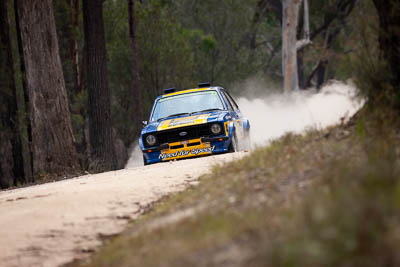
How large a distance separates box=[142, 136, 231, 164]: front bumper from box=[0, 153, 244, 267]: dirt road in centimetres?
277

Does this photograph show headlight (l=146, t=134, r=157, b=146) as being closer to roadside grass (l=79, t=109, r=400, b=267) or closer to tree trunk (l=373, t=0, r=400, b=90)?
roadside grass (l=79, t=109, r=400, b=267)

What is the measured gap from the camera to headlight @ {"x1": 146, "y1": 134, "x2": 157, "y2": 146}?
39.6 feet

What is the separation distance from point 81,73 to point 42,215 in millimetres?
22431

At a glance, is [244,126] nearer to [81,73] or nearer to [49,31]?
[49,31]

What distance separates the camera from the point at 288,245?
311 centimetres

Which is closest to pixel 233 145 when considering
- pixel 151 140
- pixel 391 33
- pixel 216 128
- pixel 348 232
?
pixel 216 128

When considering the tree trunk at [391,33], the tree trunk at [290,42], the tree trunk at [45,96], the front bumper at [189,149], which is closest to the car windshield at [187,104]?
the front bumper at [189,149]

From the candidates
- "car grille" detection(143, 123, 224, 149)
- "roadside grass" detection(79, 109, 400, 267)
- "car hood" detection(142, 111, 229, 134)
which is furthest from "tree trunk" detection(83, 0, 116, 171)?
"roadside grass" detection(79, 109, 400, 267)

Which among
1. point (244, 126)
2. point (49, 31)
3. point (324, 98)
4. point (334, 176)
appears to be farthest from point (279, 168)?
point (324, 98)

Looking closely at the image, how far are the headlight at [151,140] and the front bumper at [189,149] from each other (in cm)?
11

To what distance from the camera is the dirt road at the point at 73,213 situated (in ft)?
17.8

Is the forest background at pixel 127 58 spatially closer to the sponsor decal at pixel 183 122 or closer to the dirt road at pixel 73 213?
the sponsor decal at pixel 183 122

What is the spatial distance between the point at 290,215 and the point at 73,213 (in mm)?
3239

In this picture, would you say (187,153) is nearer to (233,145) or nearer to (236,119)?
(233,145)
